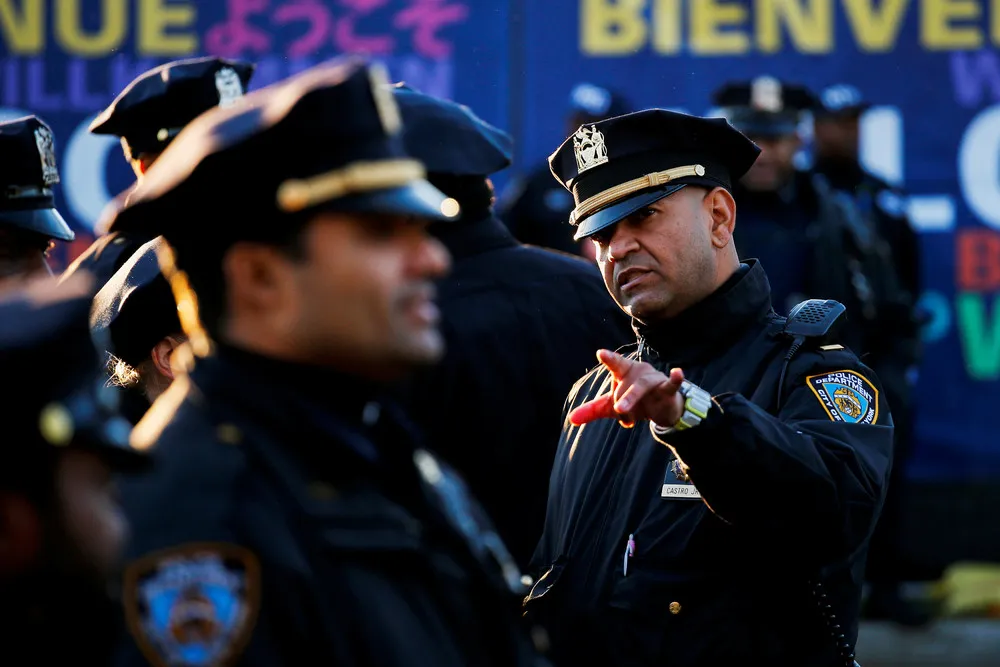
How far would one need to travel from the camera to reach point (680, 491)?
3594 millimetres

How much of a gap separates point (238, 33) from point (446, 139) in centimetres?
474

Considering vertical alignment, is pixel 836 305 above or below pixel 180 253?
below

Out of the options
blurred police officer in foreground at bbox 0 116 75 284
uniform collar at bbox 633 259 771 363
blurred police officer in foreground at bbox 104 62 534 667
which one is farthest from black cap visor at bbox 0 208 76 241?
blurred police officer in foreground at bbox 104 62 534 667

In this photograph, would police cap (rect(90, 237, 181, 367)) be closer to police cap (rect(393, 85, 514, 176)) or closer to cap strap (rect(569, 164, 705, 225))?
police cap (rect(393, 85, 514, 176))

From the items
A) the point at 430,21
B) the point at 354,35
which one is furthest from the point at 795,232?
the point at 354,35

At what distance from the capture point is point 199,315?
91.2 inches

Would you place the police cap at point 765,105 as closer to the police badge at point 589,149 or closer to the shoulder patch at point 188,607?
the police badge at point 589,149

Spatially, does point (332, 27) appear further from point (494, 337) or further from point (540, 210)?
point (494, 337)

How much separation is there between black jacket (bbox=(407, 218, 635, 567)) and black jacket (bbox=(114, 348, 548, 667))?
5.57 ft

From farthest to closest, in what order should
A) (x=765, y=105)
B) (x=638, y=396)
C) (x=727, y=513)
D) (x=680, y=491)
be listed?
1. (x=765, y=105)
2. (x=680, y=491)
3. (x=727, y=513)
4. (x=638, y=396)

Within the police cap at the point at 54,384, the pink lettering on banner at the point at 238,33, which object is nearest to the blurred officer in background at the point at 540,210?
the pink lettering on banner at the point at 238,33

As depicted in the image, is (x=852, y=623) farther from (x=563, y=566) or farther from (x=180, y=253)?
(x=180, y=253)

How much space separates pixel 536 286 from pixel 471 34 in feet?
14.5

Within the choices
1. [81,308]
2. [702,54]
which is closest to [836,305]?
[81,308]
